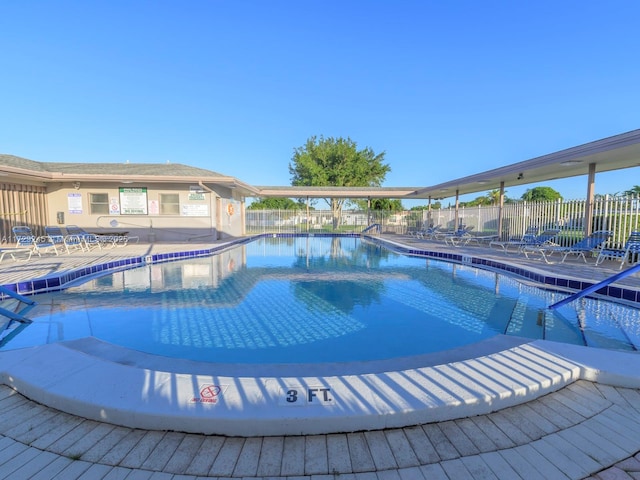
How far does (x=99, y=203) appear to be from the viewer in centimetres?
1224

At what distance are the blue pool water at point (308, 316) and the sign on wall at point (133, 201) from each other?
6132 mm

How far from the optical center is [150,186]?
12305mm

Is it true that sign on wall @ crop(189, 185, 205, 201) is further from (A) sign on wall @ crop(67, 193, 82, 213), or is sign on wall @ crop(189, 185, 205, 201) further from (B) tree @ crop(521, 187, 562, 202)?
(B) tree @ crop(521, 187, 562, 202)

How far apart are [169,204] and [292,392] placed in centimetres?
1232

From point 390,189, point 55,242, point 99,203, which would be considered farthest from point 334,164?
point 55,242

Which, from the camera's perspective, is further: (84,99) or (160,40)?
(84,99)

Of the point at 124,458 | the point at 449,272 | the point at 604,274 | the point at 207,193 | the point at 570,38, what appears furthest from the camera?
the point at 207,193

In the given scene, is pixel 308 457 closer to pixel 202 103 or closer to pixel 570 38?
pixel 570 38

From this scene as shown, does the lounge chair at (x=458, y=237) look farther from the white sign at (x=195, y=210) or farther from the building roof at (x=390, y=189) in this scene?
the white sign at (x=195, y=210)

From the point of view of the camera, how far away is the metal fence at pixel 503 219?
872cm

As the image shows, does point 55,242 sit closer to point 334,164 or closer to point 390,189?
point 390,189

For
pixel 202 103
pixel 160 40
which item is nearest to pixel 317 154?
pixel 202 103

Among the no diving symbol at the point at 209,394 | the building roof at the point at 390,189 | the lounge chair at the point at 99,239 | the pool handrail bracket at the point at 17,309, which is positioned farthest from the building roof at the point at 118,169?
the no diving symbol at the point at 209,394

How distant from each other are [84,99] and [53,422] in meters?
19.5
